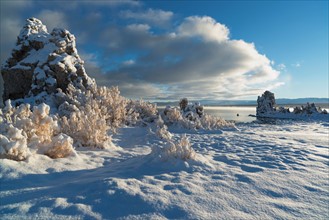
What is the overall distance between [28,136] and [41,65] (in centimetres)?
639

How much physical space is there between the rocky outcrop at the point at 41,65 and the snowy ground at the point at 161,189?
591cm

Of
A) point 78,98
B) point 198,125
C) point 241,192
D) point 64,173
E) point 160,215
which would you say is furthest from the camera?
point 198,125

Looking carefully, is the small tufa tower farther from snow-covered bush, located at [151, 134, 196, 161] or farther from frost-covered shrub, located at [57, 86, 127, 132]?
snow-covered bush, located at [151, 134, 196, 161]

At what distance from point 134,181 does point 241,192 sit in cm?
123

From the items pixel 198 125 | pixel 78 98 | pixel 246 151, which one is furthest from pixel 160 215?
pixel 198 125

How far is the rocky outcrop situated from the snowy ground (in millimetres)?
5914

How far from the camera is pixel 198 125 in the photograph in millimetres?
10328

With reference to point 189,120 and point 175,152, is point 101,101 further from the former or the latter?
point 175,152

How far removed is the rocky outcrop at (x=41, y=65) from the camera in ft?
31.2

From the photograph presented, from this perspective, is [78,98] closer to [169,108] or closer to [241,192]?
[169,108]

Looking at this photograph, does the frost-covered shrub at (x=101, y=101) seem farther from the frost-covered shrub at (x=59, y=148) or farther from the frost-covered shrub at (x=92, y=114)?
the frost-covered shrub at (x=59, y=148)

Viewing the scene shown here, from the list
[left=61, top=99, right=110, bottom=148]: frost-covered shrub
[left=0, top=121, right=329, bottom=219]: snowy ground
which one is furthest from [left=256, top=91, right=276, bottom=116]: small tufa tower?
[left=61, top=99, right=110, bottom=148]: frost-covered shrub

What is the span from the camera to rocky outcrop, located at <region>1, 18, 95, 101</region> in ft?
31.2

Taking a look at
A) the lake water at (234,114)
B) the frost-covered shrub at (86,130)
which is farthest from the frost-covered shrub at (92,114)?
the lake water at (234,114)
